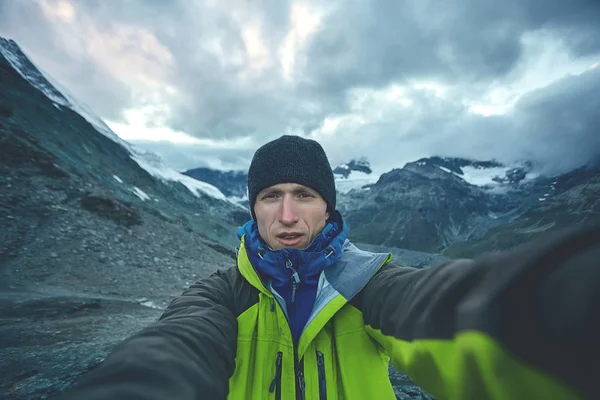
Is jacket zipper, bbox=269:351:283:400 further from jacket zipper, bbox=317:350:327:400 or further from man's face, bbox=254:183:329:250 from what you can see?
man's face, bbox=254:183:329:250

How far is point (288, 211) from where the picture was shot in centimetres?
253

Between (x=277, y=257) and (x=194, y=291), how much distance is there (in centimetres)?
65

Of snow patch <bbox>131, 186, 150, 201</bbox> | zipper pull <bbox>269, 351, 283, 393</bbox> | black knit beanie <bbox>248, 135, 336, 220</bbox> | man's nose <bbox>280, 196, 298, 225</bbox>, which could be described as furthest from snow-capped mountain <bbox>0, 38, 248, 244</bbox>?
zipper pull <bbox>269, 351, 283, 393</bbox>

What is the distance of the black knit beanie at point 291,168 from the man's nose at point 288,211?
223 mm

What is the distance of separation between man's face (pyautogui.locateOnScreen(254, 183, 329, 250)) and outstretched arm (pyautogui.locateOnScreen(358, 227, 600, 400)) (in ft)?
4.62

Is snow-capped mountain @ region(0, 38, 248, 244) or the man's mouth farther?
snow-capped mountain @ region(0, 38, 248, 244)

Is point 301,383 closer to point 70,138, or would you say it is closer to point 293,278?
point 293,278

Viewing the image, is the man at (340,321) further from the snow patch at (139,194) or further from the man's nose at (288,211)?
the snow patch at (139,194)

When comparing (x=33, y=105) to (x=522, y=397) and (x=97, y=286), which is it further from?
(x=522, y=397)

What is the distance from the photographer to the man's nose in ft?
8.03

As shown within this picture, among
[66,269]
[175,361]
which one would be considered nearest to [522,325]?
[175,361]

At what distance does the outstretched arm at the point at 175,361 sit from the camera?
110cm

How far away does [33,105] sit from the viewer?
3070 cm

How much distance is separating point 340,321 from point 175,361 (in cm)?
113
